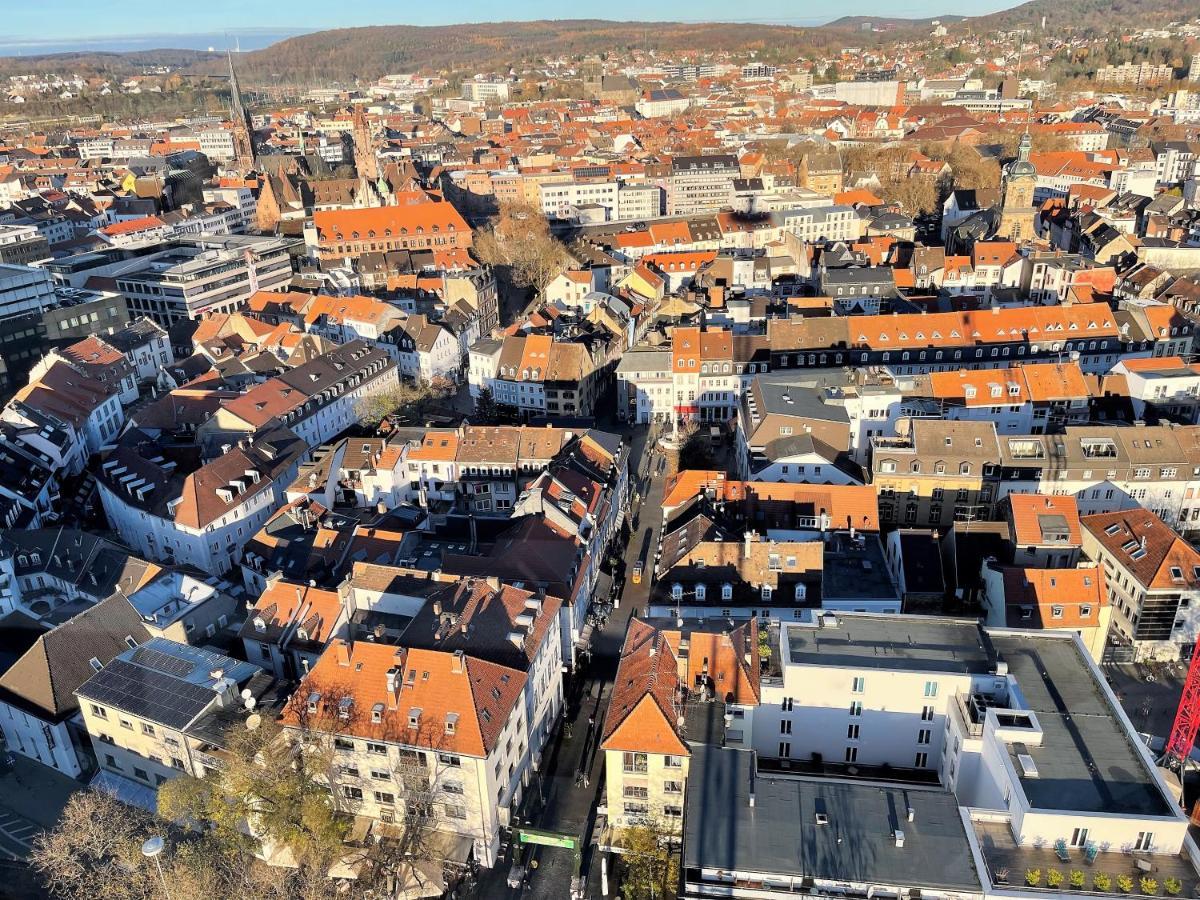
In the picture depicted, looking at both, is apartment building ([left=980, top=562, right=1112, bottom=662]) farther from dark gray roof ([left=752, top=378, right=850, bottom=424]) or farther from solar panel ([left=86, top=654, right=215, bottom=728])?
solar panel ([left=86, top=654, right=215, bottom=728])

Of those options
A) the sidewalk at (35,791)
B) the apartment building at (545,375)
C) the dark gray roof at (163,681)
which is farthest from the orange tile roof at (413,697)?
the apartment building at (545,375)

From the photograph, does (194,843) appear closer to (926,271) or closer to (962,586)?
(962,586)

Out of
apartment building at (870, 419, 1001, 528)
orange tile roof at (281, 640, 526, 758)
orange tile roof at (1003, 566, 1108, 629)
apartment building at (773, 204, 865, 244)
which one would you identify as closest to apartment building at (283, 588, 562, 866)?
orange tile roof at (281, 640, 526, 758)

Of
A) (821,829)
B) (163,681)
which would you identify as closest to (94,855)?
(163,681)

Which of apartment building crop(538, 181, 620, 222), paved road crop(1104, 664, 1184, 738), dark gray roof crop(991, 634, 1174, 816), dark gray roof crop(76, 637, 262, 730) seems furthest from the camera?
apartment building crop(538, 181, 620, 222)

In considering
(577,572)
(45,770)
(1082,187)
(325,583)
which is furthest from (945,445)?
(1082,187)

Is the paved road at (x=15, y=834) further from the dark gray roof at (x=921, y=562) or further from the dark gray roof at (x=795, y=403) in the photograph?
the dark gray roof at (x=795, y=403)
